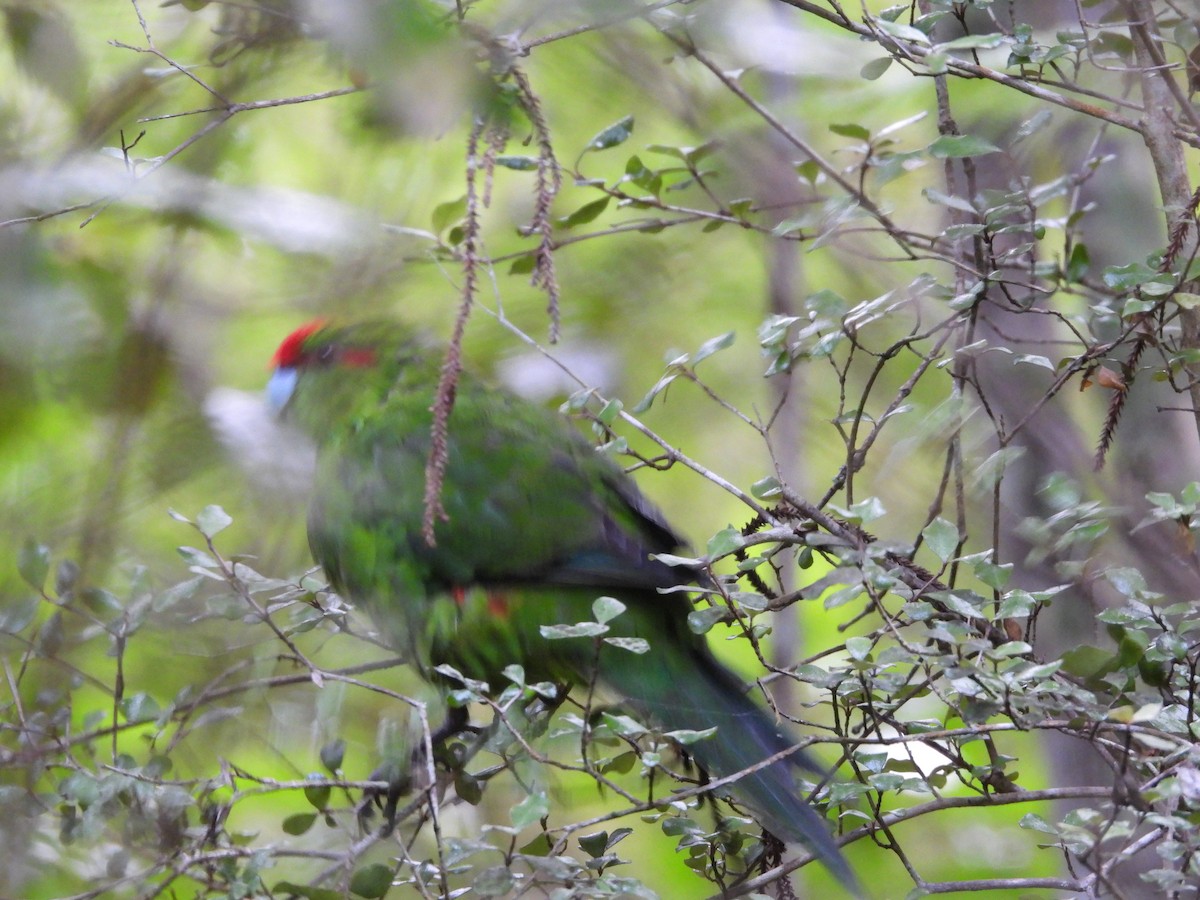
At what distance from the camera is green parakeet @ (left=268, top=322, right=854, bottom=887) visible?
5.19ft

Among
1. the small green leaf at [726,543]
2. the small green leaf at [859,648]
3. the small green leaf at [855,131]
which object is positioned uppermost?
the small green leaf at [855,131]

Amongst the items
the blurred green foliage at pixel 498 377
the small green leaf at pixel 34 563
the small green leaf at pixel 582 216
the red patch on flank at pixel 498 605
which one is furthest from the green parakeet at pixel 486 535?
the small green leaf at pixel 34 563

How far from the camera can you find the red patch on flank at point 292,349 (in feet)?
6.29

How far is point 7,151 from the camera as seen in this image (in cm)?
113

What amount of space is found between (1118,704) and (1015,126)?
1023mm

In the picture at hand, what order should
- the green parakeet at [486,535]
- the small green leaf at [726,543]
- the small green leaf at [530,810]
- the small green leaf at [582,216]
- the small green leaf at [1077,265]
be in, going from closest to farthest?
the small green leaf at [530,810]
the small green leaf at [726,543]
the small green leaf at [1077,265]
the small green leaf at [582,216]
the green parakeet at [486,535]

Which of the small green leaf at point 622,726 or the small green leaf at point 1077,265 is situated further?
the small green leaf at point 1077,265

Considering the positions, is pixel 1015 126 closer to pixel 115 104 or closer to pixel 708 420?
pixel 708 420

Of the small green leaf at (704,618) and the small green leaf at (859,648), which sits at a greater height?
the small green leaf at (704,618)

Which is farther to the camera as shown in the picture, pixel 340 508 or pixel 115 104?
pixel 340 508

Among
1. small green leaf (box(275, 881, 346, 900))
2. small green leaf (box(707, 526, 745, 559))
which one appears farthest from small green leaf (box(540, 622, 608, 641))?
small green leaf (box(275, 881, 346, 900))

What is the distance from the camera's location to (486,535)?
175cm

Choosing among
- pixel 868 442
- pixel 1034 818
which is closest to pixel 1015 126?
pixel 868 442

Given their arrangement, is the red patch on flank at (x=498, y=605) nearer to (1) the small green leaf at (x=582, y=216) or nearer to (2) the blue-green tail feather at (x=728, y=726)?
(2) the blue-green tail feather at (x=728, y=726)
